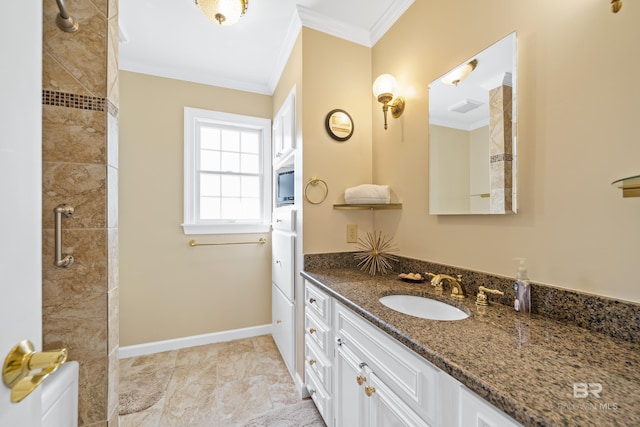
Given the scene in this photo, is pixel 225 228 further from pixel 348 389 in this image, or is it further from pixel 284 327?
pixel 348 389

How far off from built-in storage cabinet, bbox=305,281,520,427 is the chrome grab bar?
3.73ft

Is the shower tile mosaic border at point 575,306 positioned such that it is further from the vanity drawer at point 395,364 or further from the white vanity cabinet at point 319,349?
the white vanity cabinet at point 319,349

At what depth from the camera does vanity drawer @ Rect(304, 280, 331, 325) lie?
1.39m

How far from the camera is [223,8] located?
156 cm

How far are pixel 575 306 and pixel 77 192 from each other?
75.7 inches

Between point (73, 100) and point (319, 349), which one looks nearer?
point (73, 100)

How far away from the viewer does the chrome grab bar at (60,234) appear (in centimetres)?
99

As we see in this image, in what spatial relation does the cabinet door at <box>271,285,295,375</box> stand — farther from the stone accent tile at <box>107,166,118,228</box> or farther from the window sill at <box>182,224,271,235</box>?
the stone accent tile at <box>107,166,118,228</box>

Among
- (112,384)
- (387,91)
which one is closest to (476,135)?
(387,91)

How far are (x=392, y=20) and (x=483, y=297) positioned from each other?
181 cm

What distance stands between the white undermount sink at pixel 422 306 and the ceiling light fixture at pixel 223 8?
188 centimetres

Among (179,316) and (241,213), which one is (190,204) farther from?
(179,316)

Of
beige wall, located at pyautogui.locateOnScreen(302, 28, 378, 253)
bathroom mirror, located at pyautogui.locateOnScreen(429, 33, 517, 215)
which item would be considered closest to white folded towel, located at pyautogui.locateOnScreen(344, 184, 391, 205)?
beige wall, located at pyautogui.locateOnScreen(302, 28, 378, 253)

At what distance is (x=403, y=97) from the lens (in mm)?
1700
